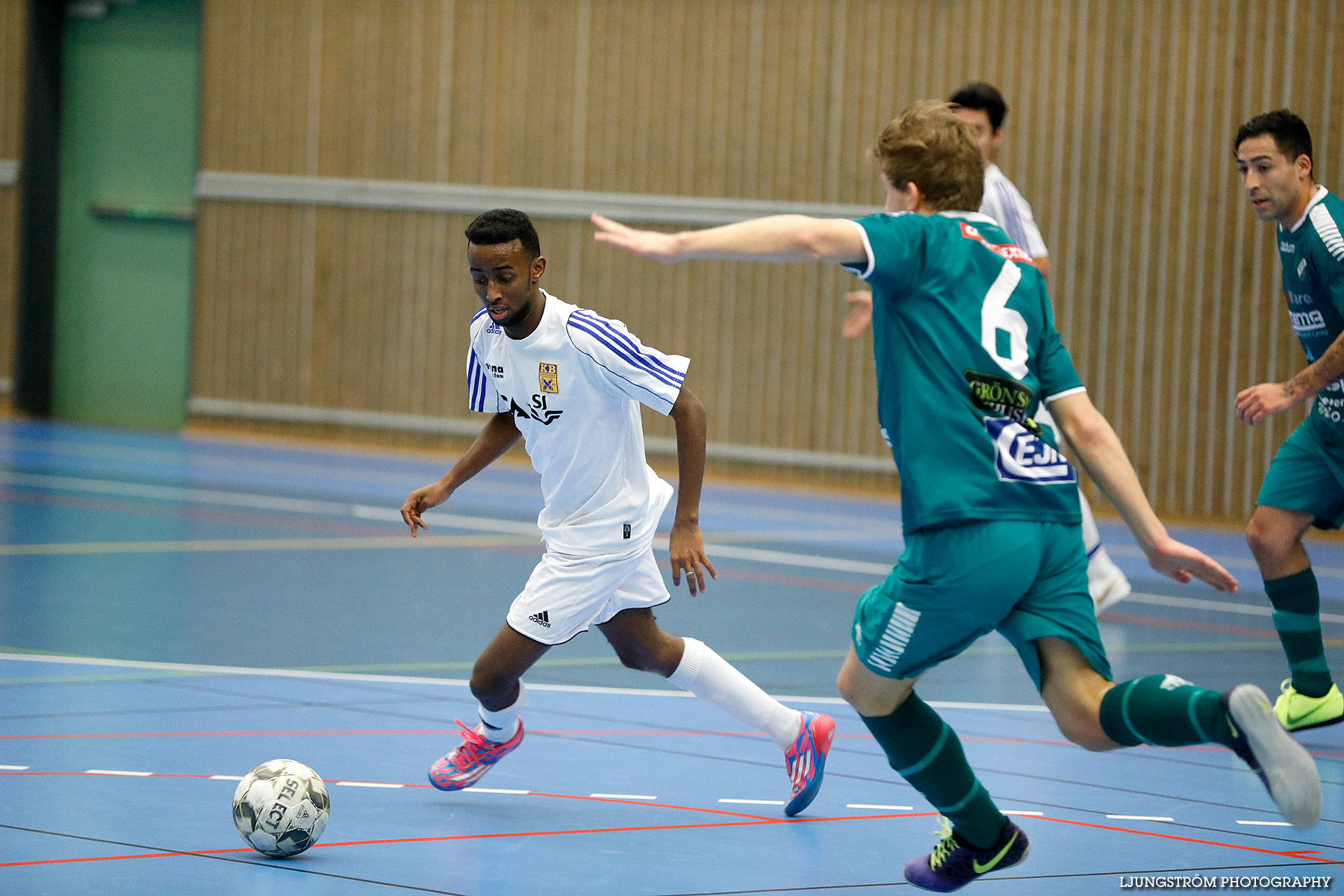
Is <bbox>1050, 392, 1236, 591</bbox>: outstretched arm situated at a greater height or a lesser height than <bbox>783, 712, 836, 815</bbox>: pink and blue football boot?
greater

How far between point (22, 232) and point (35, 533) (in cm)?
978

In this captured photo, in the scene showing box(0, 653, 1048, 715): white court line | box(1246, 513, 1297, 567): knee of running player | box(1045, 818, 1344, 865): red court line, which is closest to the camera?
box(1045, 818, 1344, 865): red court line

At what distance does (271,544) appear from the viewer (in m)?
10.6

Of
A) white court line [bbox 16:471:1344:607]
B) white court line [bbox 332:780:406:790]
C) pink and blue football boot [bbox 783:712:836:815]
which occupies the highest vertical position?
pink and blue football boot [bbox 783:712:836:815]

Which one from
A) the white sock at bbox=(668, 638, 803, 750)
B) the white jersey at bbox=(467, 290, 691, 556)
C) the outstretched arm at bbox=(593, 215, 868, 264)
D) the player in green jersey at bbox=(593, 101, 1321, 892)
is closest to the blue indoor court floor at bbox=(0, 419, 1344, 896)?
the white sock at bbox=(668, 638, 803, 750)

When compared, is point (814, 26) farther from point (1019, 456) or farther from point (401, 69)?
point (1019, 456)

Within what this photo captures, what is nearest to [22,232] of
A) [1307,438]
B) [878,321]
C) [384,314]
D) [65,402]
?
[65,402]

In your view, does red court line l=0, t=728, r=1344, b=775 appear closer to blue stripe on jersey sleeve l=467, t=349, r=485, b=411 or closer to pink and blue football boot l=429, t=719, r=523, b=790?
pink and blue football boot l=429, t=719, r=523, b=790

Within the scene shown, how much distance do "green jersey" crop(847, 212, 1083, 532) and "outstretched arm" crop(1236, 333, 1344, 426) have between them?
222 centimetres

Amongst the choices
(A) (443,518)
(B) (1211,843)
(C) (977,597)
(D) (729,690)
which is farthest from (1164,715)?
(A) (443,518)

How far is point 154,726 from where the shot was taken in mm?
5555

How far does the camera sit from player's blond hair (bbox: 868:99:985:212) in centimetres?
369

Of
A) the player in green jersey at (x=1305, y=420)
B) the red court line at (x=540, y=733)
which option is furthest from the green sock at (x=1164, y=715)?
the player in green jersey at (x=1305, y=420)

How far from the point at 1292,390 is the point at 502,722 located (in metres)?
2.93
